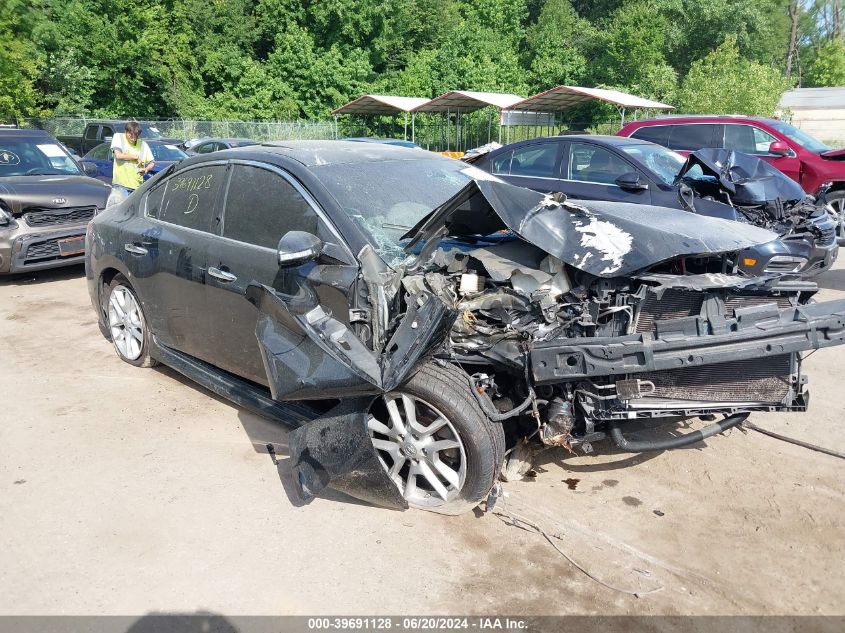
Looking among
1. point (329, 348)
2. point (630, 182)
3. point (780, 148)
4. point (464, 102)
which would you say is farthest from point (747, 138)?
point (464, 102)

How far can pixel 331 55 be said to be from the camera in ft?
117

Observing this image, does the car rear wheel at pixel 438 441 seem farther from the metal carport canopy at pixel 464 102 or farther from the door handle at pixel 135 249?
the metal carport canopy at pixel 464 102

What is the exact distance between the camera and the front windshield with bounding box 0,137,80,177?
29.4 feet

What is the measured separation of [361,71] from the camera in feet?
118

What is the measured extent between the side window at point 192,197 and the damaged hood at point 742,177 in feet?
14.9

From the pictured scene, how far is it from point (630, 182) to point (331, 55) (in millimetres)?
31733

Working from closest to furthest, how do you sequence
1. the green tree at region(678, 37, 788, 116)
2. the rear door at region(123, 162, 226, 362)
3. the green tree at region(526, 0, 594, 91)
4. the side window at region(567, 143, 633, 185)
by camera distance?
the rear door at region(123, 162, 226, 362)
the side window at region(567, 143, 633, 185)
the green tree at region(678, 37, 788, 116)
the green tree at region(526, 0, 594, 91)

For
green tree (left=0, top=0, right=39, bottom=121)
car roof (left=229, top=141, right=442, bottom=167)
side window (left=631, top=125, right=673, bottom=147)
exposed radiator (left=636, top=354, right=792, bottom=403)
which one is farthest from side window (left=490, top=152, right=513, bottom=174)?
green tree (left=0, top=0, right=39, bottom=121)

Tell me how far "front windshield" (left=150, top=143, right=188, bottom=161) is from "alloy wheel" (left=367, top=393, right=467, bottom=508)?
530 inches

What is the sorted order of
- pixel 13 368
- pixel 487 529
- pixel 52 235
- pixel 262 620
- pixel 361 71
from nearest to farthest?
pixel 262 620 → pixel 487 529 → pixel 13 368 → pixel 52 235 → pixel 361 71

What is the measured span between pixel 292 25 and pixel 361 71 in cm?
462

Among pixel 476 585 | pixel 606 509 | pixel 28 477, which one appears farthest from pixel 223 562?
pixel 606 509

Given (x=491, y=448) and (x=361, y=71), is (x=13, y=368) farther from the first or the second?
(x=361, y=71)

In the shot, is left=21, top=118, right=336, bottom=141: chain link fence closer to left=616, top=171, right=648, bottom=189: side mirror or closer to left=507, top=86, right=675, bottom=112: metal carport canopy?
left=507, top=86, right=675, bottom=112: metal carport canopy
